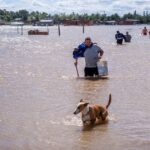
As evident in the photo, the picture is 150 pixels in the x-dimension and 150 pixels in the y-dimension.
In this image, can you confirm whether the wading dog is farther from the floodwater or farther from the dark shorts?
the dark shorts

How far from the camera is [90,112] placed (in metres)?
10.2

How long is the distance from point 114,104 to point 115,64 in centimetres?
1258

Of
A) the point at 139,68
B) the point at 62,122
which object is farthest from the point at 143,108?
the point at 139,68

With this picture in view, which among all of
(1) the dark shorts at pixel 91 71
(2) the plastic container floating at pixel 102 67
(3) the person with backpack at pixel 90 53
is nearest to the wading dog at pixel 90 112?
(3) the person with backpack at pixel 90 53

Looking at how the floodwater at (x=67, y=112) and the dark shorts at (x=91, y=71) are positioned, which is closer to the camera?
the floodwater at (x=67, y=112)

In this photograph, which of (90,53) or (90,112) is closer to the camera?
(90,112)

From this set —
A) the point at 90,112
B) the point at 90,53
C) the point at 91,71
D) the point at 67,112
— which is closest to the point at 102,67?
the point at 91,71

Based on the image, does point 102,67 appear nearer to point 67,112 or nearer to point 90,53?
point 90,53

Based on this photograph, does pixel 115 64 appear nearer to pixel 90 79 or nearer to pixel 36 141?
pixel 90 79

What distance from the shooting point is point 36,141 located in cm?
941

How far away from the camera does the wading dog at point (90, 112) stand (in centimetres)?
1002

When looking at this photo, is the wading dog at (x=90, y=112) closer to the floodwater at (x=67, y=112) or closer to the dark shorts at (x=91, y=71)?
the floodwater at (x=67, y=112)

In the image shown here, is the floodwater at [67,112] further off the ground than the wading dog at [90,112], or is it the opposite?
the wading dog at [90,112]

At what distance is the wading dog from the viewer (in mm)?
10023
